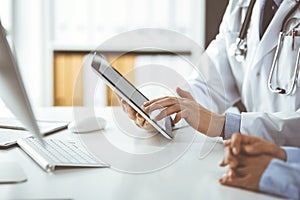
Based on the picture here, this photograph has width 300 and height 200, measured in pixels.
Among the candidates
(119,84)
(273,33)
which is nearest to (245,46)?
(273,33)

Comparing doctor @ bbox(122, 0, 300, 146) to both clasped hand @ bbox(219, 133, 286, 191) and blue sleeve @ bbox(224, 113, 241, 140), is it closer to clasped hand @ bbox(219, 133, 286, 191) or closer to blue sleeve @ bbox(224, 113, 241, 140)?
blue sleeve @ bbox(224, 113, 241, 140)

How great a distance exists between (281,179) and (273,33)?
76 cm

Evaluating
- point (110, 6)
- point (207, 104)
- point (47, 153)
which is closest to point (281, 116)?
point (207, 104)

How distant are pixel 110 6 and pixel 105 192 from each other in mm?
2624

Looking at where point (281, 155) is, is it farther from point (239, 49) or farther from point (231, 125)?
point (239, 49)

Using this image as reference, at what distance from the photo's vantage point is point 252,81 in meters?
1.62

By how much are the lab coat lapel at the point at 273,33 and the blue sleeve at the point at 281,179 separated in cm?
71

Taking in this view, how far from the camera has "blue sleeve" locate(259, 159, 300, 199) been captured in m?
0.84

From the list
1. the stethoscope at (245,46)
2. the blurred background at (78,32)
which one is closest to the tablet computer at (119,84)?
the stethoscope at (245,46)

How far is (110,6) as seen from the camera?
3398 millimetres

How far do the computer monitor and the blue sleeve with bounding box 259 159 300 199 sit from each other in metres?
0.41

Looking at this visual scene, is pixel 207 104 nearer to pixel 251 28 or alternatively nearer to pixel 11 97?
pixel 251 28

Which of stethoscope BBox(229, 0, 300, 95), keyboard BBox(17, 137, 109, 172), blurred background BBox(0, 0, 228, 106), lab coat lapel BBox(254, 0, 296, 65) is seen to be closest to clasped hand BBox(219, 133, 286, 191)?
keyboard BBox(17, 137, 109, 172)

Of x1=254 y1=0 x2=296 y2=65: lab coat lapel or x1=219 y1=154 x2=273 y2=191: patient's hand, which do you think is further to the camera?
x1=254 y1=0 x2=296 y2=65: lab coat lapel
